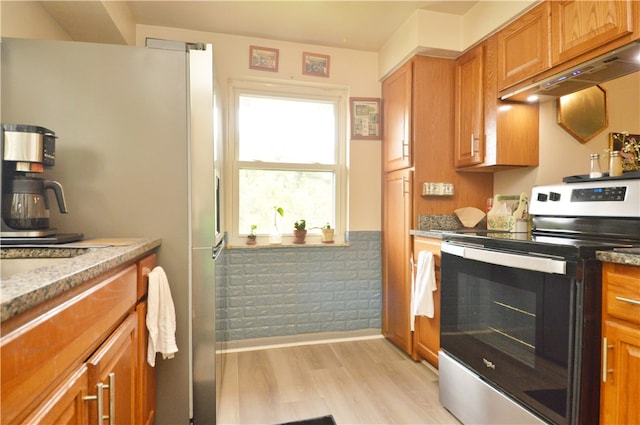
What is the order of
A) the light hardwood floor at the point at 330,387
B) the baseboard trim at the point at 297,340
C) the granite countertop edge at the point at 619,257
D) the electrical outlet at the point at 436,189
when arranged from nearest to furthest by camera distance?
the granite countertop edge at the point at 619,257, the light hardwood floor at the point at 330,387, the electrical outlet at the point at 436,189, the baseboard trim at the point at 297,340

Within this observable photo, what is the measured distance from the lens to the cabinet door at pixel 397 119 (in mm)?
2373

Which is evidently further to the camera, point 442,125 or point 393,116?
point 393,116

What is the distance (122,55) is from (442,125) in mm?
2006

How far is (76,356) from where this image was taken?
2.42ft

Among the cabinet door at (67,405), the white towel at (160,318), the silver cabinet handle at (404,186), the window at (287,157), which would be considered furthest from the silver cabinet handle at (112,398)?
the silver cabinet handle at (404,186)

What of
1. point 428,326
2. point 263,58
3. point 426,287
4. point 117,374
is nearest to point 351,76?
point 263,58

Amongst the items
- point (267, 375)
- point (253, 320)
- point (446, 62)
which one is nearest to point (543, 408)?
point (267, 375)

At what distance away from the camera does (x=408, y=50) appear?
233 centimetres

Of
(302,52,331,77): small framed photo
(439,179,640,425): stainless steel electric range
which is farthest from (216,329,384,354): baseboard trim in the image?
(302,52,331,77): small framed photo

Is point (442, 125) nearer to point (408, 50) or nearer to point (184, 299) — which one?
point (408, 50)

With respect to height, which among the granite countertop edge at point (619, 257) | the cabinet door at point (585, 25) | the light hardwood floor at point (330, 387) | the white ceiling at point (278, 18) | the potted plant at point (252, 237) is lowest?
the light hardwood floor at point (330, 387)

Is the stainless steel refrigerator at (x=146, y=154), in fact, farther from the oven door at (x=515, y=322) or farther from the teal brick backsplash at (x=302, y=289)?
the oven door at (x=515, y=322)

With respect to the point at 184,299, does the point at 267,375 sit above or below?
below

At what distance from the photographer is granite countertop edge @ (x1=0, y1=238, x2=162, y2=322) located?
1.65 ft
